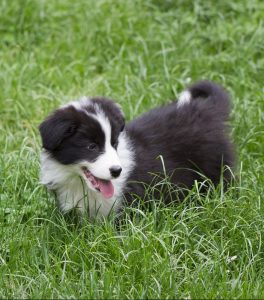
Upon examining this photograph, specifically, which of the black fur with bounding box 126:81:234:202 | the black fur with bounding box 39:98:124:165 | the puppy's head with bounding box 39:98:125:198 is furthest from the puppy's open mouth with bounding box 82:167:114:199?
the black fur with bounding box 126:81:234:202

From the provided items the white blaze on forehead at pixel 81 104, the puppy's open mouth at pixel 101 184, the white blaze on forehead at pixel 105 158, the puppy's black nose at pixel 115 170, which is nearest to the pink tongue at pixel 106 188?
the puppy's open mouth at pixel 101 184

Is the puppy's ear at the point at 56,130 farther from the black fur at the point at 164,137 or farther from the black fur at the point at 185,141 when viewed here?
the black fur at the point at 185,141

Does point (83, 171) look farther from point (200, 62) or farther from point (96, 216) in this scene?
point (200, 62)

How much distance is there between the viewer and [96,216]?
5578 mm

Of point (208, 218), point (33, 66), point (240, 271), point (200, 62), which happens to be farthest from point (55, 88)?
point (240, 271)

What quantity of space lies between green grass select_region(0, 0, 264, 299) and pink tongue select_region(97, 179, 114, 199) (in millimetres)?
224

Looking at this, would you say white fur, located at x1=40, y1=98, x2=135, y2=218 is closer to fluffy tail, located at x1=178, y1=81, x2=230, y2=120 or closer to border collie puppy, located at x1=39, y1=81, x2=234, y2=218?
border collie puppy, located at x1=39, y1=81, x2=234, y2=218

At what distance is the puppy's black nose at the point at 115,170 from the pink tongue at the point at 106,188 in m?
0.22

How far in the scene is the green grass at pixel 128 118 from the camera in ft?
15.8

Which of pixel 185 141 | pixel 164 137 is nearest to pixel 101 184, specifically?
pixel 164 137

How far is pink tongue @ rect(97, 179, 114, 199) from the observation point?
5480 millimetres

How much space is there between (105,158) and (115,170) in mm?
112

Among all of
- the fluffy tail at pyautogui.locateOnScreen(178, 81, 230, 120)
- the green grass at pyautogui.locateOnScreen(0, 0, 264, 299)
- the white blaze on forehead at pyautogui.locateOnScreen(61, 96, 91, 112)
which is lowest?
the green grass at pyautogui.locateOnScreen(0, 0, 264, 299)

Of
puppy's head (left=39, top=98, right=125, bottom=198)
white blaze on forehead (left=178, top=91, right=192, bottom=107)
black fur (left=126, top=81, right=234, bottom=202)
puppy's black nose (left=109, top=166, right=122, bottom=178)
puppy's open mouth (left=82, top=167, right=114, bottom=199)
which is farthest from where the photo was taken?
white blaze on forehead (left=178, top=91, right=192, bottom=107)
